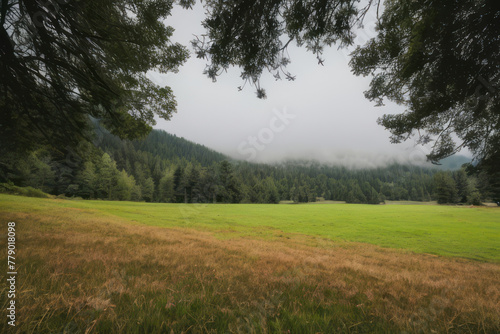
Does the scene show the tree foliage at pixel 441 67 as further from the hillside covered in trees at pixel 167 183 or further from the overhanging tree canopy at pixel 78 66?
the overhanging tree canopy at pixel 78 66

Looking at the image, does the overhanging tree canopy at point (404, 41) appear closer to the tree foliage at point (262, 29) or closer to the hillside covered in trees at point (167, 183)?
the tree foliage at point (262, 29)

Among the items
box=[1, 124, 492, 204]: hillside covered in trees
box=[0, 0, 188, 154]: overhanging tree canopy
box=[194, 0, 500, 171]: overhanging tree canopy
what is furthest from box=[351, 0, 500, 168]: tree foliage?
box=[0, 0, 188, 154]: overhanging tree canopy

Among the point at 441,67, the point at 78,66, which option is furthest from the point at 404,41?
the point at 78,66

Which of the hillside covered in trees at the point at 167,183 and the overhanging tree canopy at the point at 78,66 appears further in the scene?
the hillside covered in trees at the point at 167,183

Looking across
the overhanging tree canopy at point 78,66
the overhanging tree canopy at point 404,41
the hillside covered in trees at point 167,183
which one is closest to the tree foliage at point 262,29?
the overhanging tree canopy at point 404,41

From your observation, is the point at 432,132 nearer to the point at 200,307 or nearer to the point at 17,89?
the point at 200,307

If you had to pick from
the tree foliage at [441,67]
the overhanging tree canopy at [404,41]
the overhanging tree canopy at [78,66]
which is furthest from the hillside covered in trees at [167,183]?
the overhanging tree canopy at [404,41]

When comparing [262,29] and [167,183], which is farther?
[167,183]

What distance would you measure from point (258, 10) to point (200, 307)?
651 cm

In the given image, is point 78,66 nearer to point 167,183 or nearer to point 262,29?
point 262,29

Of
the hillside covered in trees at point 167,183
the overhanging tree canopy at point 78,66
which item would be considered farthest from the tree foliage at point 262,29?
the hillside covered in trees at point 167,183

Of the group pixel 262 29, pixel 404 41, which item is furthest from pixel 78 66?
pixel 404 41

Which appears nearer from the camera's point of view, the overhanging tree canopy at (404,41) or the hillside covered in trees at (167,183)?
the overhanging tree canopy at (404,41)

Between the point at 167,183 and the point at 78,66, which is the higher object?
the point at 78,66
